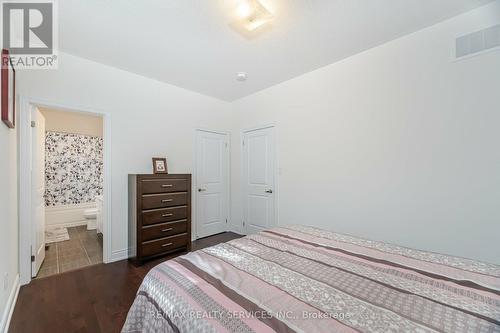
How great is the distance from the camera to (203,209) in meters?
3.82

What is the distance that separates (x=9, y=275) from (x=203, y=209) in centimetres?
234

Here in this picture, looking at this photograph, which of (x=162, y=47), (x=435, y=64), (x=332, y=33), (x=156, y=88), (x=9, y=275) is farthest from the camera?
(x=156, y=88)

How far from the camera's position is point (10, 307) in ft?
5.84

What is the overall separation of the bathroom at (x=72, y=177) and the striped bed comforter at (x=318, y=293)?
11.2 ft

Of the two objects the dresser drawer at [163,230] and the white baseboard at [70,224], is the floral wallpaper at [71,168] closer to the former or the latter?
the white baseboard at [70,224]

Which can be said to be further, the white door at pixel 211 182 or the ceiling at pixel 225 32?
the white door at pixel 211 182

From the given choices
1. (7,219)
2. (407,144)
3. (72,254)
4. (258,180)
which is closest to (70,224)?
(72,254)

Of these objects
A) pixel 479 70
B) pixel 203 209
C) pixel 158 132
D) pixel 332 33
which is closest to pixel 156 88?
pixel 158 132

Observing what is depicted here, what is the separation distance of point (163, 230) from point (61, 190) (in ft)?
10.5

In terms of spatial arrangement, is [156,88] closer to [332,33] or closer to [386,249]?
[332,33]

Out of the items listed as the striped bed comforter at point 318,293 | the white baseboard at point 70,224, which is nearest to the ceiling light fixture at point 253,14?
the striped bed comforter at point 318,293

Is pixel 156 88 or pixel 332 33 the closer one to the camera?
pixel 332 33

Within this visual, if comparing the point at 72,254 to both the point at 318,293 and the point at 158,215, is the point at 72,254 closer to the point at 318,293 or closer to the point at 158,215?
the point at 158,215

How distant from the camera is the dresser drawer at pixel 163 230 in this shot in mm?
2758
